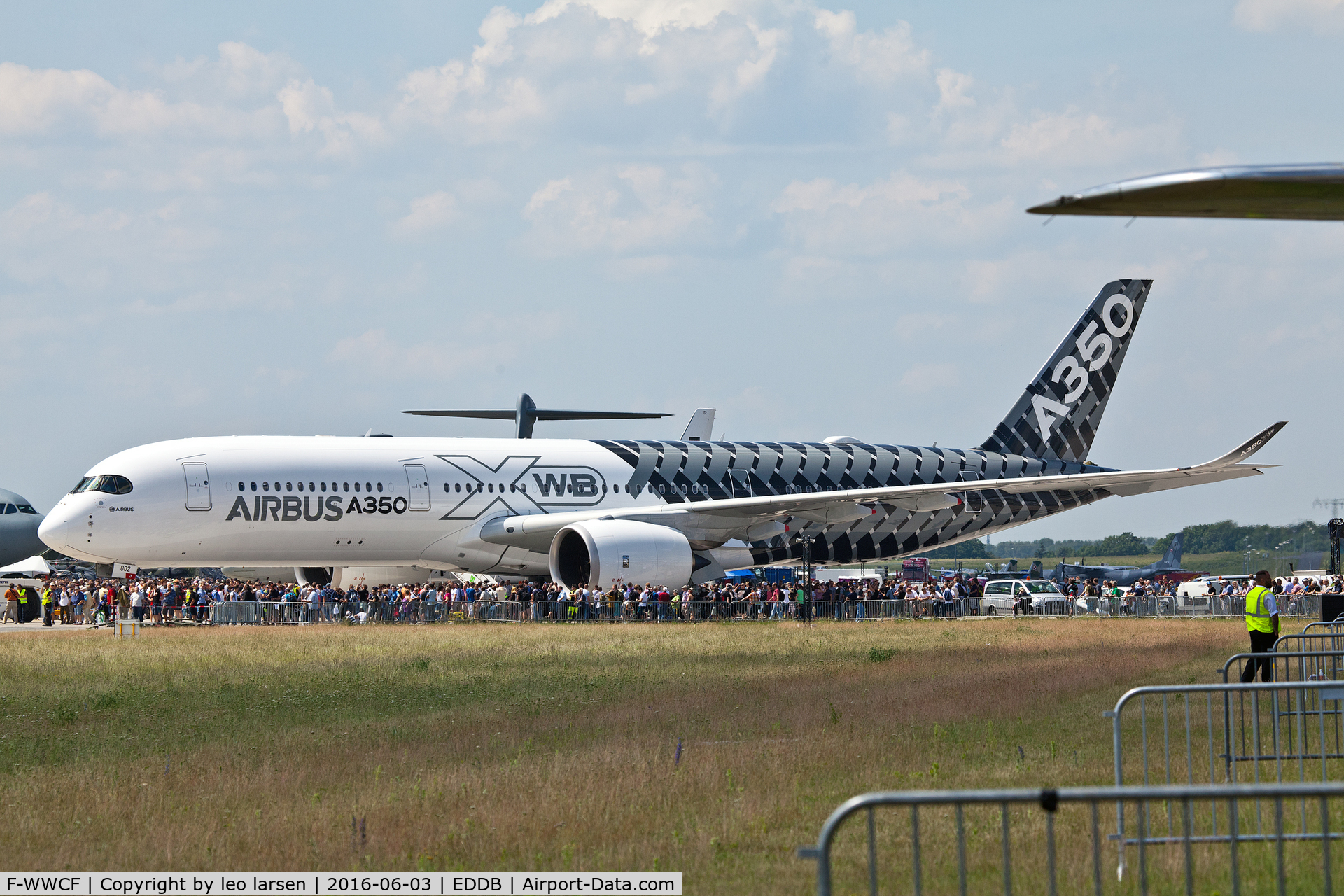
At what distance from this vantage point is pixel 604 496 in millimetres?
39875

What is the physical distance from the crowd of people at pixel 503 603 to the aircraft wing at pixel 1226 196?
3064cm

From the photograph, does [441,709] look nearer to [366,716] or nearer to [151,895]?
[366,716]

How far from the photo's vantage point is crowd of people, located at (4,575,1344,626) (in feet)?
119

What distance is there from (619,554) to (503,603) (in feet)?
11.5

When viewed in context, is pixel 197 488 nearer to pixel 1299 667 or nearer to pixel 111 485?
pixel 111 485

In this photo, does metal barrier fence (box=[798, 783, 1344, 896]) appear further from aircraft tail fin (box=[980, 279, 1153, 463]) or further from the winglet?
aircraft tail fin (box=[980, 279, 1153, 463])

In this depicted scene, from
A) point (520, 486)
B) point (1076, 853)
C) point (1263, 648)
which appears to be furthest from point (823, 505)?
point (1076, 853)

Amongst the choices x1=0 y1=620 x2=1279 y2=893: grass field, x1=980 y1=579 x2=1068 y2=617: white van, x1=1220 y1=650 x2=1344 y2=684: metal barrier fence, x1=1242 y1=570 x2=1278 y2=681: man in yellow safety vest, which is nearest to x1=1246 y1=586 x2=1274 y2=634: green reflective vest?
x1=1242 y1=570 x2=1278 y2=681: man in yellow safety vest

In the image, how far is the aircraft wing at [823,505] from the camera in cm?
3731

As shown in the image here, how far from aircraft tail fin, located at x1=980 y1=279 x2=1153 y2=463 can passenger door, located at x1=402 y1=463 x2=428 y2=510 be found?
60.5 feet

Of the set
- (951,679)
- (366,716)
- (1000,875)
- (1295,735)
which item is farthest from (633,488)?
(1000,875)

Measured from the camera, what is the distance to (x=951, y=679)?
18.7m

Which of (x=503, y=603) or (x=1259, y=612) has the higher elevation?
(x=1259, y=612)

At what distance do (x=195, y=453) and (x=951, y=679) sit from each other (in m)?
21.4
